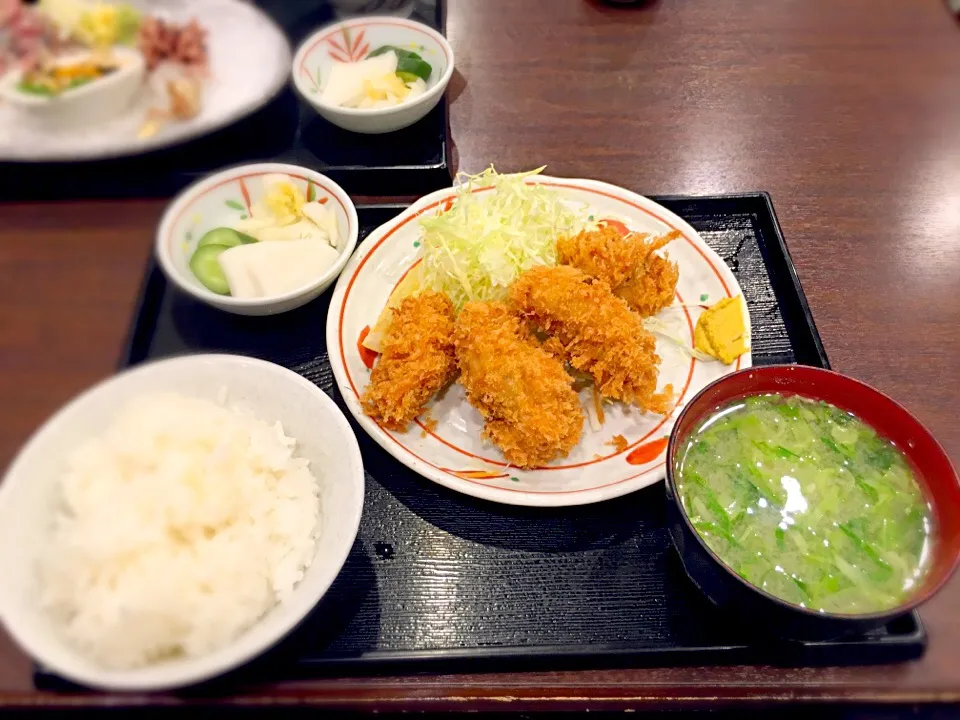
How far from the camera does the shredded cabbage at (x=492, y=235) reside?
161 centimetres

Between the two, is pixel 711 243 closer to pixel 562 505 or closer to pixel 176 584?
pixel 562 505

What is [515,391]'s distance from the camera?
1365 mm

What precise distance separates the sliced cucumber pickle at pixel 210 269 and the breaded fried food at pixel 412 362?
45cm

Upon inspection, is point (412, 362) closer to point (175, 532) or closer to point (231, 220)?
point (175, 532)

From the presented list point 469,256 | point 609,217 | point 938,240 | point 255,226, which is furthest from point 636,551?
point 938,240

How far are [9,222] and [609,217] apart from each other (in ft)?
4.92

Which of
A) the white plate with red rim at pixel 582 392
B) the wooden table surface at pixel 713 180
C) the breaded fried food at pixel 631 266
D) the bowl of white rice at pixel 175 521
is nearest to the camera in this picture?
the bowl of white rice at pixel 175 521

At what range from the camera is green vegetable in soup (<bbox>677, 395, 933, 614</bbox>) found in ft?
3.34

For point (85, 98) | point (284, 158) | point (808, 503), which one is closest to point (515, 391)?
point (808, 503)

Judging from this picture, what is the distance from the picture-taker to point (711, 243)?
1.78 m

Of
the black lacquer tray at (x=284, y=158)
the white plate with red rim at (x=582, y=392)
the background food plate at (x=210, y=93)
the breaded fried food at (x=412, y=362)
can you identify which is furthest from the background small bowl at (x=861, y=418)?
the background food plate at (x=210, y=93)

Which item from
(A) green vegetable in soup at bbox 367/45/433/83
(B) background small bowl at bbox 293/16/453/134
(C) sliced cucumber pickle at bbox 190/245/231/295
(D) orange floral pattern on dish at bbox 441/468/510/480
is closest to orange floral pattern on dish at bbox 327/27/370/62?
(B) background small bowl at bbox 293/16/453/134

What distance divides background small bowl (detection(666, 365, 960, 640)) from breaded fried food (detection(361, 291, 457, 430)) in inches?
22.5

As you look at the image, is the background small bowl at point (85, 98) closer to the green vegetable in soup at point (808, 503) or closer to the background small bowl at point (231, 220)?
the background small bowl at point (231, 220)
